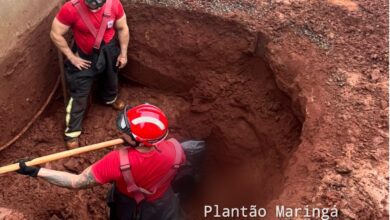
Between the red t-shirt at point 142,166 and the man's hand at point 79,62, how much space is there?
1617mm

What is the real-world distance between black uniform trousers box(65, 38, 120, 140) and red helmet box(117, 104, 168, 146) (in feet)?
5.35

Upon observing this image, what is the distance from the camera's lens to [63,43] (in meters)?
4.76

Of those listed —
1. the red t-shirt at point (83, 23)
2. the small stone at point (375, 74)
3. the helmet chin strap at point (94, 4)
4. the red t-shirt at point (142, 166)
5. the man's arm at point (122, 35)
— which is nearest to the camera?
the red t-shirt at point (142, 166)

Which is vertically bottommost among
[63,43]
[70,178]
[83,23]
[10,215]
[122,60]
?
[10,215]

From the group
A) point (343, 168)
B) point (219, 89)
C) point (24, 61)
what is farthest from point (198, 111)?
point (343, 168)

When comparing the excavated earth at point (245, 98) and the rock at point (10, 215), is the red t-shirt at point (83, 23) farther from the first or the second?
the rock at point (10, 215)

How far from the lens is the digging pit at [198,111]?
15.8ft

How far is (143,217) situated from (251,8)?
2.76m

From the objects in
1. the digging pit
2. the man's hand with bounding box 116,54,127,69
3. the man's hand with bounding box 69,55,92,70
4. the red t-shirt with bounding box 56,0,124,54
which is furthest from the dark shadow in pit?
the man's hand with bounding box 69,55,92,70

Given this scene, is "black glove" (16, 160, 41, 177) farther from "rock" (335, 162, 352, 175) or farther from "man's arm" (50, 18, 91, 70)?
"rock" (335, 162, 352, 175)

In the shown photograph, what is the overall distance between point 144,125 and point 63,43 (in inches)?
71.6

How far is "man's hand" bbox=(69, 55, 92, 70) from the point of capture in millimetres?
4895

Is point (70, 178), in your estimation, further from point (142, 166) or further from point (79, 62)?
point (79, 62)

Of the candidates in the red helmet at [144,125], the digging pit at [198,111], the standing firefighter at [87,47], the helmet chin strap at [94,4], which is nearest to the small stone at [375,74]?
the digging pit at [198,111]
